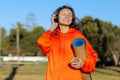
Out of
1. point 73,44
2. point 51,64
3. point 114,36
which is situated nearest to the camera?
point 73,44

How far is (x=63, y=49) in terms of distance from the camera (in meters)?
3.47

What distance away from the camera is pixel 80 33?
3551 mm

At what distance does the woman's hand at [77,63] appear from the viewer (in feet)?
10.6

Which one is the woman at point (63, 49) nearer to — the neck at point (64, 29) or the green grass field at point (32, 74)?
the neck at point (64, 29)

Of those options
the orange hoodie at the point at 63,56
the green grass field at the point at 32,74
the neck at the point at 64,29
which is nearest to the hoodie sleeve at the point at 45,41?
the orange hoodie at the point at 63,56

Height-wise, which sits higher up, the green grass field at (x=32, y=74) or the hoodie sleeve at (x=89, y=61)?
the hoodie sleeve at (x=89, y=61)

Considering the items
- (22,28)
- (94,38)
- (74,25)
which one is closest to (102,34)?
(94,38)

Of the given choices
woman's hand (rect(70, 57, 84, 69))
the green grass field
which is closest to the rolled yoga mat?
woman's hand (rect(70, 57, 84, 69))

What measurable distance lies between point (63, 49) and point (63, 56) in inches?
2.4

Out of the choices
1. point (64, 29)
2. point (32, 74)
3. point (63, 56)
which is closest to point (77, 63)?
point (63, 56)

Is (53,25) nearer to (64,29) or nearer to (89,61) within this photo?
(64,29)

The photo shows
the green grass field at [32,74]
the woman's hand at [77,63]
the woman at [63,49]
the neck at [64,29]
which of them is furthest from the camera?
the green grass field at [32,74]

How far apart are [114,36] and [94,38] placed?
2.21 m

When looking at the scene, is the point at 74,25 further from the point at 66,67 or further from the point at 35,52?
the point at 35,52
